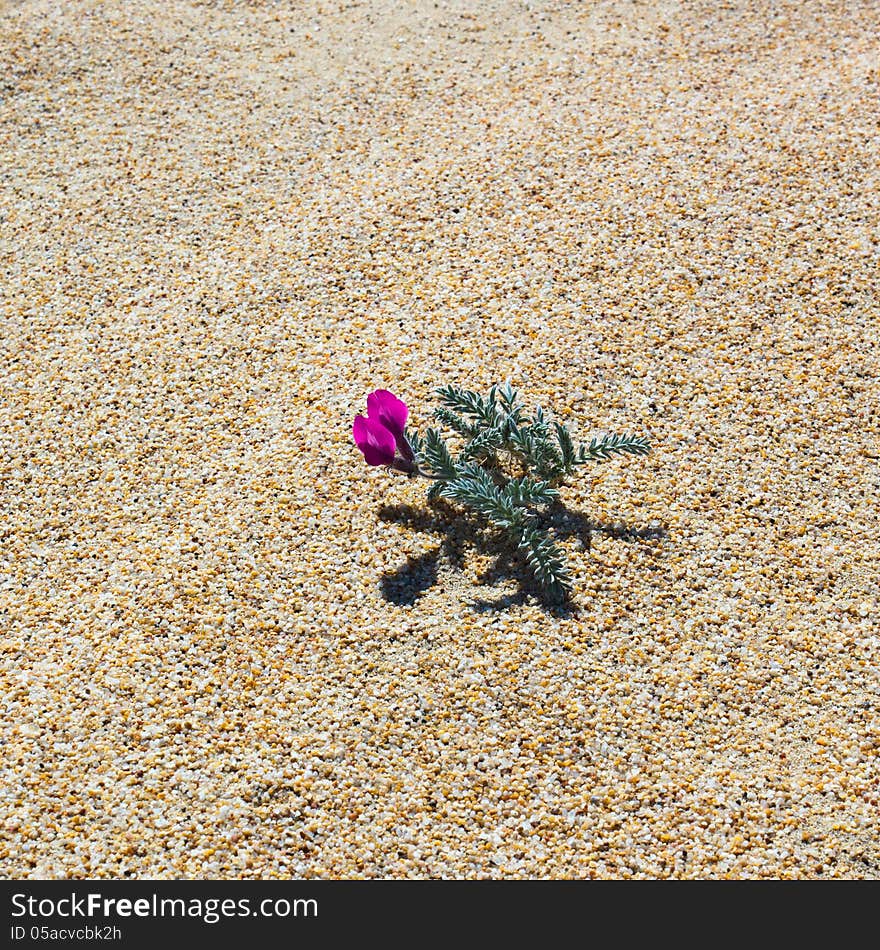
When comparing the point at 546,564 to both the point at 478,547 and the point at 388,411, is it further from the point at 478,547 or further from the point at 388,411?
the point at 388,411

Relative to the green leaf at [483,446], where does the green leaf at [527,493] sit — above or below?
below

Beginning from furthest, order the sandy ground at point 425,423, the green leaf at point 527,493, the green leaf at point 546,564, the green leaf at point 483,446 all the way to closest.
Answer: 1. the green leaf at point 483,446
2. the green leaf at point 527,493
3. the green leaf at point 546,564
4. the sandy ground at point 425,423

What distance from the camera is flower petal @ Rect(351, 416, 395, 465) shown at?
7.50 ft

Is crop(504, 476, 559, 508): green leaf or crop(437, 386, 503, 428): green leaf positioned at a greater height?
crop(437, 386, 503, 428): green leaf

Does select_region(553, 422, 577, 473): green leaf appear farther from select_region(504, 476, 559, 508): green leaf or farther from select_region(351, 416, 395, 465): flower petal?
select_region(351, 416, 395, 465): flower petal

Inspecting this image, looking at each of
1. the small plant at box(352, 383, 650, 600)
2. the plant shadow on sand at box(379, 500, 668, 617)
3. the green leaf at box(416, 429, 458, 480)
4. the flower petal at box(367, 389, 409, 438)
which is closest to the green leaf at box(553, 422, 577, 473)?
the small plant at box(352, 383, 650, 600)

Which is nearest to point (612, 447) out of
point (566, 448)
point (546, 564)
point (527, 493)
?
point (566, 448)

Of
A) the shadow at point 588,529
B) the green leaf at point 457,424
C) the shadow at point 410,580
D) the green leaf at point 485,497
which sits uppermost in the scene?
the green leaf at point 457,424

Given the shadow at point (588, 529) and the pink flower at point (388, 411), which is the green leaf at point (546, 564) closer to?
the shadow at point (588, 529)

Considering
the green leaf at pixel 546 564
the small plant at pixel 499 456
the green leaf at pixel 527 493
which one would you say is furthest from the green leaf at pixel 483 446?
the green leaf at pixel 546 564

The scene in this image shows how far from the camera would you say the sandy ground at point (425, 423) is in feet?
6.29

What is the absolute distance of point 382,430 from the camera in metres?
2.29

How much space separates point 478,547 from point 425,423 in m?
0.40

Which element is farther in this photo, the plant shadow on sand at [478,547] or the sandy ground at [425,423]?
the plant shadow on sand at [478,547]
